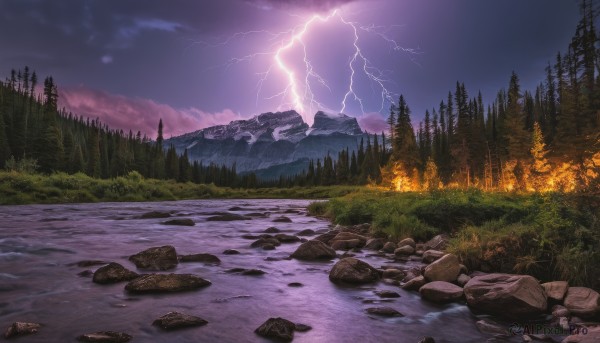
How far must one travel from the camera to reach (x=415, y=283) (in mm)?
8469

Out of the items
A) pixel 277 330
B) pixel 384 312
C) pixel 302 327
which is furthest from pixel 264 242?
pixel 277 330

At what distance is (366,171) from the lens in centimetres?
11350

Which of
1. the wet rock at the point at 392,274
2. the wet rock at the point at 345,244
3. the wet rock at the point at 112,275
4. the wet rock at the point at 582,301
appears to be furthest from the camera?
the wet rock at the point at 345,244

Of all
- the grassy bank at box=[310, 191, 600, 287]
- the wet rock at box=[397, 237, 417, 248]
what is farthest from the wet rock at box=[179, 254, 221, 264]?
the grassy bank at box=[310, 191, 600, 287]

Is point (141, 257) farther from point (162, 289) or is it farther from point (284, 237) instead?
point (284, 237)

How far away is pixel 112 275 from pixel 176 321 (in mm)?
3406

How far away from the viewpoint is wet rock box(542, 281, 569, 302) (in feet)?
22.6

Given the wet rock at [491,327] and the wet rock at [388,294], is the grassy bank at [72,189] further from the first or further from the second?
the wet rock at [491,327]

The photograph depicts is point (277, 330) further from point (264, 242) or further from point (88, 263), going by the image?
point (264, 242)

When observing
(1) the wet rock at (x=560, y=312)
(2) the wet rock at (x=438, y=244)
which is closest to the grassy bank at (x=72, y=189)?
(2) the wet rock at (x=438, y=244)

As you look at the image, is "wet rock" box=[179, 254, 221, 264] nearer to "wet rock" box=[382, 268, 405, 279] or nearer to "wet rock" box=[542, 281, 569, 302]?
"wet rock" box=[382, 268, 405, 279]

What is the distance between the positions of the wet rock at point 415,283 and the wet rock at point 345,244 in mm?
5604

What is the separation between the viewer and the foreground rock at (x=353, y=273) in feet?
29.9

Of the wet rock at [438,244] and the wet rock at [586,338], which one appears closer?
the wet rock at [586,338]
